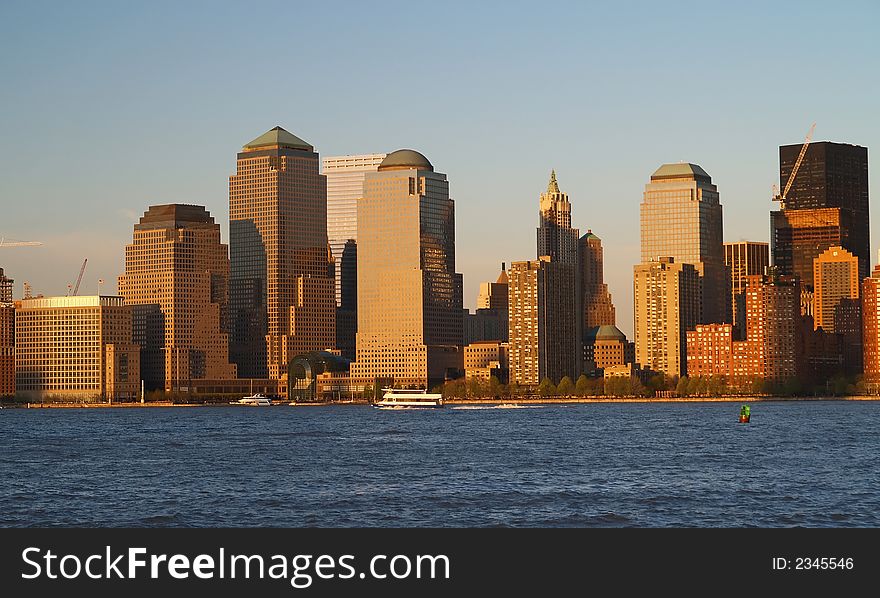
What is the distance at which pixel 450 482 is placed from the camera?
97375 mm

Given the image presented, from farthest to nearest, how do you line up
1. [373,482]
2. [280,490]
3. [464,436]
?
[464,436]
[373,482]
[280,490]

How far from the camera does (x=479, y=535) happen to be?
42.0 m

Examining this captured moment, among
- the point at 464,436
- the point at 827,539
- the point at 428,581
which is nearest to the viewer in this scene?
the point at 428,581

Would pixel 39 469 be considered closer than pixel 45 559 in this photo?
No

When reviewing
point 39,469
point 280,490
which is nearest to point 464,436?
point 39,469

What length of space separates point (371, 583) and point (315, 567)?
1.37m

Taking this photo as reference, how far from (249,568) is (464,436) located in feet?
437

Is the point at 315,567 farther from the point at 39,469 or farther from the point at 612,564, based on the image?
the point at 39,469

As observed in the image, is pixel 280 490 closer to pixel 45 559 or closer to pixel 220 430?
pixel 45 559

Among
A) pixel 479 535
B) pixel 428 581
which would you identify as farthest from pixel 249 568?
pixel 479 535

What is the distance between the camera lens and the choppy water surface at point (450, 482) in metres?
77.9

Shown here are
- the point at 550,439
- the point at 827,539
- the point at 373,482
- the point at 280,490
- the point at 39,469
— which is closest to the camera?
the point at 827,539

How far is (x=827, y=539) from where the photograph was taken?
132ft

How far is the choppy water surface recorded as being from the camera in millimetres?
77875
